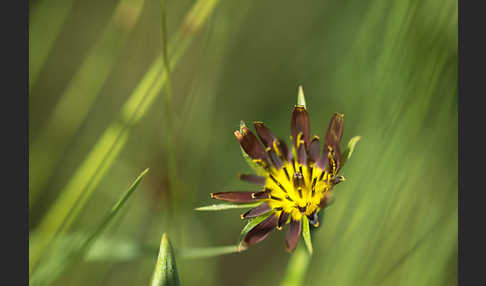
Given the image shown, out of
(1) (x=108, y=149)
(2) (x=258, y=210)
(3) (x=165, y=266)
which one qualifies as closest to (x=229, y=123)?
(1) (x=108, y=149)

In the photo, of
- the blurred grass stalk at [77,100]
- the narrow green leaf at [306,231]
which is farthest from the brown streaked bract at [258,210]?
the blurred grass stalk at [77,100]

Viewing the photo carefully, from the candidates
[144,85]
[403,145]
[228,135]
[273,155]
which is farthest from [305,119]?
[228,135]

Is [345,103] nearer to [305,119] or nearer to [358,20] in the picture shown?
[358,20]

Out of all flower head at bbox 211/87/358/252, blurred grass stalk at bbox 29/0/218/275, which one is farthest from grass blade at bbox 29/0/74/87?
flower head at bbox 211/87/358/252

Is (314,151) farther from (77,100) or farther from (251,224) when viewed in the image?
(77,100)

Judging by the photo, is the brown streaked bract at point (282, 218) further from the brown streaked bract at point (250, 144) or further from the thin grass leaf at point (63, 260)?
the thin grass leaf at point (63, 260)

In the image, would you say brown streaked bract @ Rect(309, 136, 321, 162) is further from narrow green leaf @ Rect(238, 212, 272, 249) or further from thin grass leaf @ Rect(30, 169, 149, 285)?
thin grass leaf @ Rect(30, 169, 149, 285)

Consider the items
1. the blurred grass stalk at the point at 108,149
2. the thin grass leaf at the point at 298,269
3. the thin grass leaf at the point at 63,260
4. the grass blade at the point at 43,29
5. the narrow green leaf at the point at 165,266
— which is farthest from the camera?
the grass blade at the point at 43,29
